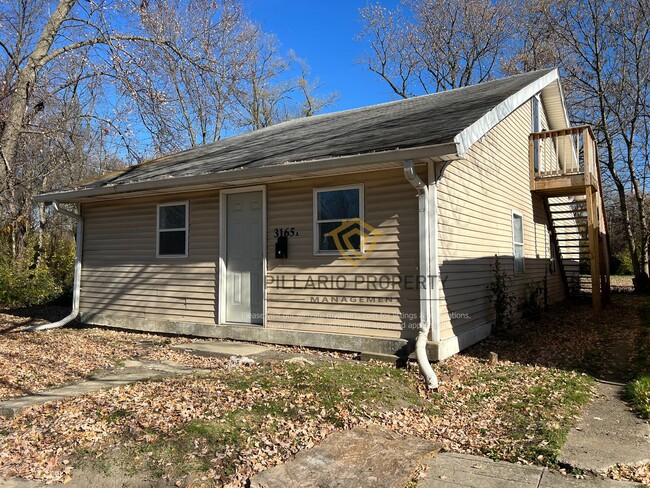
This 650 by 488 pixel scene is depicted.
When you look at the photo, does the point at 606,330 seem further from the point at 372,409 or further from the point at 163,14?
the point at 163,14

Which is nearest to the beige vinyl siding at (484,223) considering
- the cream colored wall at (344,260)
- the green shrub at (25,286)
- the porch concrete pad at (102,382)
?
the cream colored wall at (344,260)

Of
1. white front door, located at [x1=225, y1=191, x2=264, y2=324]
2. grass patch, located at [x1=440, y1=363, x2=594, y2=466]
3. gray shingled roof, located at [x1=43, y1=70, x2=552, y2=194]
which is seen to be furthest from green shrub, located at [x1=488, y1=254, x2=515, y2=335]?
white front door, located at [x1=225, y1=191, x2=264, y2=324]

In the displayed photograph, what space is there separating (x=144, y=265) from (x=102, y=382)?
4217 millimetres

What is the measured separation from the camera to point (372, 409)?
467cm

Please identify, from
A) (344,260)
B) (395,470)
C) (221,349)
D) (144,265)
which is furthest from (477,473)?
(144,265)

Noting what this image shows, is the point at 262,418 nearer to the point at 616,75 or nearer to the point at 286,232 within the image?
the point at 286,232

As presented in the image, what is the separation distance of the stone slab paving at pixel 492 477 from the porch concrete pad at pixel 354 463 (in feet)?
0.47

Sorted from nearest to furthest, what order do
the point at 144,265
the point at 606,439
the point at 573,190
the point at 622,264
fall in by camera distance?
the point at 606,439 → the point at 144,265 → the point at 573,190 → the point at 622,264

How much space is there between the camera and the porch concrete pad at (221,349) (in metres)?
7.03

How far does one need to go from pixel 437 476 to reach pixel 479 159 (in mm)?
6411

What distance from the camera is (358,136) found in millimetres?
7598

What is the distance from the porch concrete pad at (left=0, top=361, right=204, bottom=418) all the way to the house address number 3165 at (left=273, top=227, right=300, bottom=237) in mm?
2557

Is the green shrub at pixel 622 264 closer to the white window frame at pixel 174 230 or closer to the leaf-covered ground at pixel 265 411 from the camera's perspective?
the leaf-covered ground at pixel 265 411

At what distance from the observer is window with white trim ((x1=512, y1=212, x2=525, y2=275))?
10.5 metres
